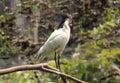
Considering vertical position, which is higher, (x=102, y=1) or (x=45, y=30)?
(x=102, y=1)

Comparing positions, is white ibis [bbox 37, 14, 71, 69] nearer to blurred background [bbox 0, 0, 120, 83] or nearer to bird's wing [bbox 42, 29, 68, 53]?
bird's wing [bbox 42, 29, 68, 53]

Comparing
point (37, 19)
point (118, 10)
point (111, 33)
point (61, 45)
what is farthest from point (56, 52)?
point (118, 10)

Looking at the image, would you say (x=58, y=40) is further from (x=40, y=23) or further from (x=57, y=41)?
(x=40, y=23)

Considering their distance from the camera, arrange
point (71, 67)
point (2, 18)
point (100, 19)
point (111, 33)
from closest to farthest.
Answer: point (71, 67) < point (111, 33) < point (2, 18) < point (100, 19)

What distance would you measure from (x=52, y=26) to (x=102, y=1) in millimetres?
518

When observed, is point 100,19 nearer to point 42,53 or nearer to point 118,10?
point 118,10

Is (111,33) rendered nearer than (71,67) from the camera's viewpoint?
No

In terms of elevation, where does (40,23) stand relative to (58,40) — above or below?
below

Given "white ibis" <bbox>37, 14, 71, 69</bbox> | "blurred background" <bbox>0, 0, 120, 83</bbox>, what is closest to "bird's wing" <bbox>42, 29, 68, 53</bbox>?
"white ibis" <bbox>37, 14, 71, 69</bbox>

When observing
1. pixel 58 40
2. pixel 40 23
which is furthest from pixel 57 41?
pixel 40 23

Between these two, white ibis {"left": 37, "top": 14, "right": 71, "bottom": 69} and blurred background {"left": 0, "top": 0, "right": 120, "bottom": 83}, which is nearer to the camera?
white ibis {"left": 37, "top": 14, "right": 71, "bottom": 69}

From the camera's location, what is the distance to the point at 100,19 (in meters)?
3.62

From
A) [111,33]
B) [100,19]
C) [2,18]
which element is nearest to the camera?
[111,33]

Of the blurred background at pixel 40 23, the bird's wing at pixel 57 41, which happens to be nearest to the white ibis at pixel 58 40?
the bird's wing at pixel 57 41
